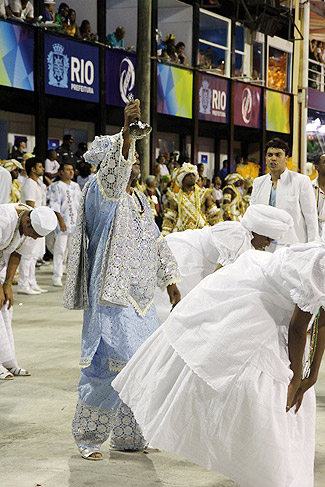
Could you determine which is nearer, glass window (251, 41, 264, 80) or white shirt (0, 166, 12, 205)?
white shirt (0, 166, 12, 205)

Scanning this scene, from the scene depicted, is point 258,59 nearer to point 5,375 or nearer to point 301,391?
point 5,375

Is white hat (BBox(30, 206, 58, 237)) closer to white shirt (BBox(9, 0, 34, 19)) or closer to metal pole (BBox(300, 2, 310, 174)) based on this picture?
white shirt (BBox(9, 0, 34, 19))

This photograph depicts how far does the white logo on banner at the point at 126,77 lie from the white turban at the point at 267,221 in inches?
A: 475

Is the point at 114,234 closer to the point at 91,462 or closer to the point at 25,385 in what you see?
the point at 91,462

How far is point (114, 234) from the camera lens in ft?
13.5

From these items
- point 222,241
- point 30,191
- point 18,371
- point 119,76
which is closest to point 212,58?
point 119,76

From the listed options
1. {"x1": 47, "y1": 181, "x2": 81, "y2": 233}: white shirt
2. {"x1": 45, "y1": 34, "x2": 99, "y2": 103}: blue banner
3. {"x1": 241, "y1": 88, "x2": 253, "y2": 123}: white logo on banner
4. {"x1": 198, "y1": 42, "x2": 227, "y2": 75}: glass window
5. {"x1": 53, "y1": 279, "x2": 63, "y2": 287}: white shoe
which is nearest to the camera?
{"x1": 53, "y1": 279, "x2": 63, "y2": 287}: white shoe

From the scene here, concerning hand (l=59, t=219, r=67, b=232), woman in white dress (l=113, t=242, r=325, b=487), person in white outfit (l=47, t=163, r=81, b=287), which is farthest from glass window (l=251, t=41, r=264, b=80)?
woman in white dress (l=113, t=242, r=325, b=487)

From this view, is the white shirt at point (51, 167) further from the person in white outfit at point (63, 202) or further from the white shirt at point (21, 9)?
the white shirt at point (21, 9)

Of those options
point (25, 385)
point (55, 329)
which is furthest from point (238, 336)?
point (55, 329)

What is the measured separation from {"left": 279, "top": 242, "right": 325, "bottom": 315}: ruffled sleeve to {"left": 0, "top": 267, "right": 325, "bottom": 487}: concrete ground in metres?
1.29

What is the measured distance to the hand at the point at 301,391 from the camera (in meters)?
3.22

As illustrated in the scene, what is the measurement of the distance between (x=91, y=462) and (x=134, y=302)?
2.65ft

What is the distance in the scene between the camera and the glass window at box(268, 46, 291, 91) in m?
25.2
